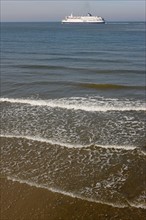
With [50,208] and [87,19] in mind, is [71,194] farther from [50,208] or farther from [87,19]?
[87,19]

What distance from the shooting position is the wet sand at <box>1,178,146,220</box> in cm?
788

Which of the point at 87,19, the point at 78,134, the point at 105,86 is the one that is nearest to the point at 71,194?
the point at 78,134

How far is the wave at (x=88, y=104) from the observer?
1615cm

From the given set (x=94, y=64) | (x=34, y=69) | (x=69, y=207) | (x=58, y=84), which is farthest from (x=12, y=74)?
(x=69, y=207)

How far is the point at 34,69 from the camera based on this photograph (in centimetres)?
2769

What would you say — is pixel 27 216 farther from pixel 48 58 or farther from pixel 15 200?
pixel 48 58

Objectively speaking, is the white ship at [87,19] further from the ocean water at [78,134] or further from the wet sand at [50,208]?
the wet sand at [50,208]

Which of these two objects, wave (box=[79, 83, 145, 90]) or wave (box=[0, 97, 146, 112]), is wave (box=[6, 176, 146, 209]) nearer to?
wave (box=[0, 97, 146, 112])

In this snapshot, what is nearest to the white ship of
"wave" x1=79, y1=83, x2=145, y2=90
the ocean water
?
the ocean water

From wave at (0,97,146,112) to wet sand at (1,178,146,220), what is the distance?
773 centimetres

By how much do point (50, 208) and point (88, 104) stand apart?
9.12 meters

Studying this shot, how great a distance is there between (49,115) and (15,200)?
7.00m

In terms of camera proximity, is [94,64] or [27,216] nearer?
[27,216]

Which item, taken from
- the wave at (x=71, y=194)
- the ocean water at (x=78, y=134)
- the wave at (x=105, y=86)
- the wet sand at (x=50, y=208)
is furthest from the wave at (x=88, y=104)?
the wet sand at (x=50, y=208)
